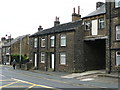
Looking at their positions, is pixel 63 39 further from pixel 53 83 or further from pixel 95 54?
pixel 53 83

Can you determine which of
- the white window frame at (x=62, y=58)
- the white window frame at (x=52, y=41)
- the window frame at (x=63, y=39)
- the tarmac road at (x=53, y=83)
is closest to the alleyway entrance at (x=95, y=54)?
the window frame at (x=63, y=39)

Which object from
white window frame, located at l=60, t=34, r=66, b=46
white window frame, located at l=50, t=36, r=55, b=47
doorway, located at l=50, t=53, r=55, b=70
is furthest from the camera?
white window frame, located at l=50, t=36, r=55, b=47

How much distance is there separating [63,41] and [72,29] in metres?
2.93

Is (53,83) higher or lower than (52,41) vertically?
lower

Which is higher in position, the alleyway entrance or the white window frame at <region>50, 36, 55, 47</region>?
the white window frame at <region>50, 36, 55, 47</region>

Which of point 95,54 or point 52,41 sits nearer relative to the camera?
point 95,54

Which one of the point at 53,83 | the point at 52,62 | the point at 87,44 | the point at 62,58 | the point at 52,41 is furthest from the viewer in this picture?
the point at 52,41

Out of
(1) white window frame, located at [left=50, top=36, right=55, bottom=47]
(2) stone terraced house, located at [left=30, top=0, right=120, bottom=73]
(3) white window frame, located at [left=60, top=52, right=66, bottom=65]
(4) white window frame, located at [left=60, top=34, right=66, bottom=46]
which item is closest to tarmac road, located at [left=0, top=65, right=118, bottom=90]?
(2) stone terraced house, located at [left=30, top=0, right=120, bottom=73]

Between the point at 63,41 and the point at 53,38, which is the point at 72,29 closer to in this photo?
the point at 63,41

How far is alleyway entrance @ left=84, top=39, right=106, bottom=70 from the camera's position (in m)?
26.9

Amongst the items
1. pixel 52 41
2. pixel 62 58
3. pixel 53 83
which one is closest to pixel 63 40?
pixel 62 58

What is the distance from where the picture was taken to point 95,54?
2758 centimetres

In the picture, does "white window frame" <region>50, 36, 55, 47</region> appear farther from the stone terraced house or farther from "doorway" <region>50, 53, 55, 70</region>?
"doorway" <region>50, 53, 55, 70</region>

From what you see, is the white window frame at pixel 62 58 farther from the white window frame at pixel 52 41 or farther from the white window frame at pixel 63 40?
the white window frame at pixel 52 41
